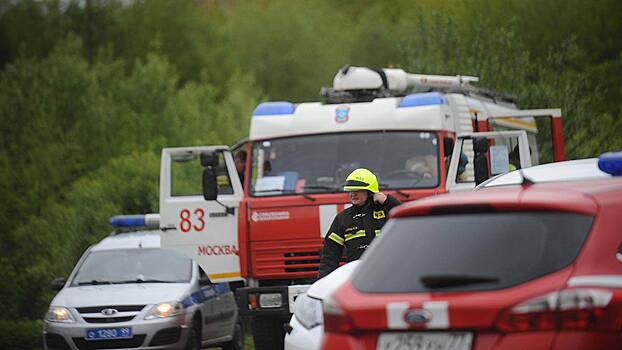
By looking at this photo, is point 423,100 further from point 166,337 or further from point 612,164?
point 612,164

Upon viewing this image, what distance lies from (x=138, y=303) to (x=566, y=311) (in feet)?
36.9

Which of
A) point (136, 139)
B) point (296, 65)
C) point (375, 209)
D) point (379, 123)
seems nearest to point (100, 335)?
point (379, 123)

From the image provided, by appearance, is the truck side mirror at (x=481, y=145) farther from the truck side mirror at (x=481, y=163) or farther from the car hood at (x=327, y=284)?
the car hood at (x=327, y=284)

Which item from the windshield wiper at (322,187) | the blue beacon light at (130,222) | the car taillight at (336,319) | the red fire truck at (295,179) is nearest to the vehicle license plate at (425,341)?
the car taillight at (336,319)

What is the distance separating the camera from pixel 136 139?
39219mm

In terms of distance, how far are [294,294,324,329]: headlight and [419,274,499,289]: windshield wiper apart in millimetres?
2750

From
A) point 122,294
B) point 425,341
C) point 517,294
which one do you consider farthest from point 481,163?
point 517,294

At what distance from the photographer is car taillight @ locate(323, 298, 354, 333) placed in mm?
6316

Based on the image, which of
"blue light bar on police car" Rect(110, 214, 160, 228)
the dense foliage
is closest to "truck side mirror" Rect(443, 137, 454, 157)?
"blue light bar on police car" Rect(110, 214, 160, 228)

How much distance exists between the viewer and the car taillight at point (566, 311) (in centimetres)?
583

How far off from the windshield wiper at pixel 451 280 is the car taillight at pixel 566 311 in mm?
183

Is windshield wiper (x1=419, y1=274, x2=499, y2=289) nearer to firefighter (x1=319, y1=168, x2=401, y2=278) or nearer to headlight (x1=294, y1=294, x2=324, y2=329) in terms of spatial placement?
headlight (x1=294, y1=294, x2=324, y2=329)

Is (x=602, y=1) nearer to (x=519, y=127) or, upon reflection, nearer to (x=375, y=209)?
(x=519, y=127)

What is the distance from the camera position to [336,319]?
6383 millimetres
